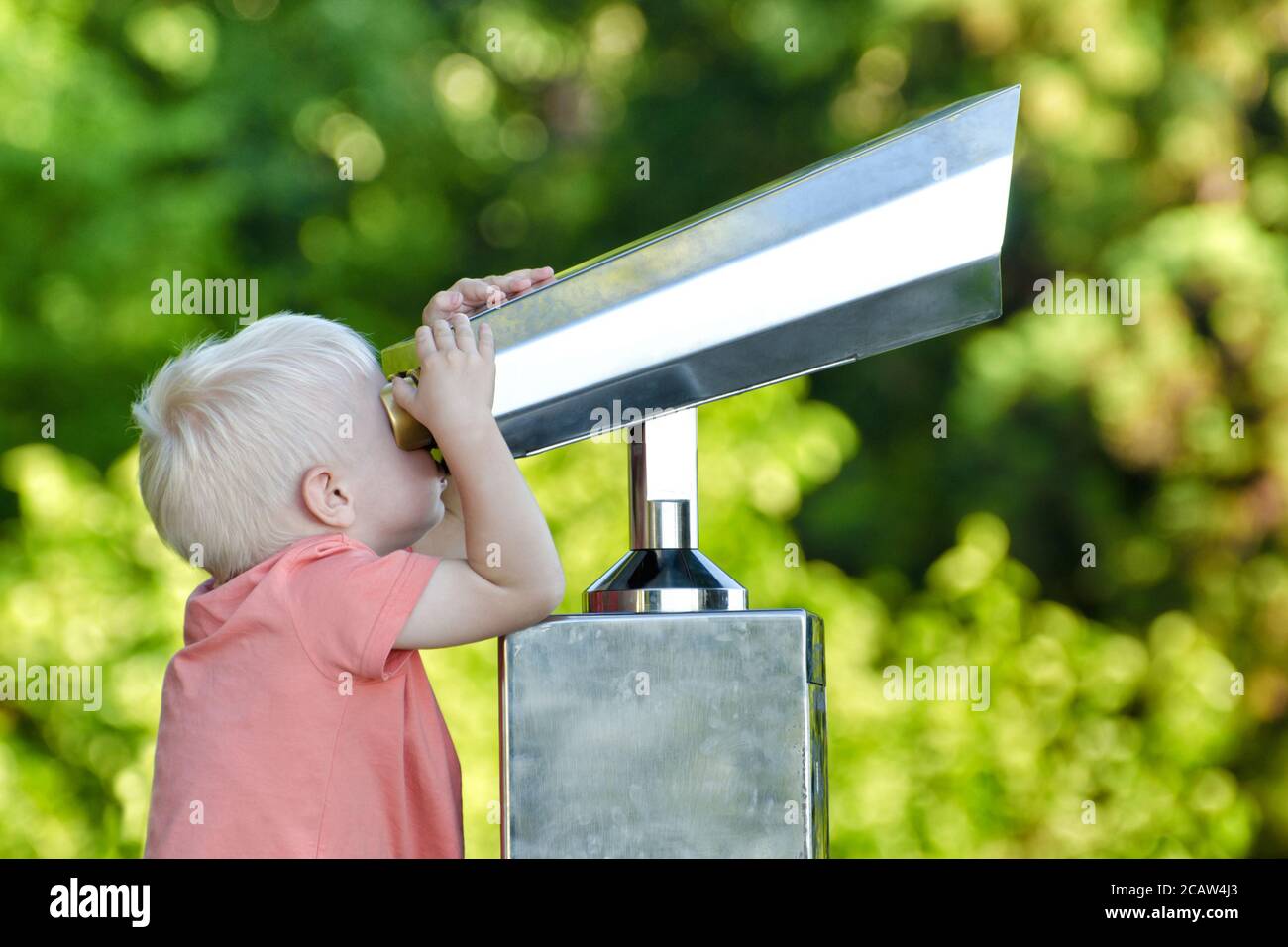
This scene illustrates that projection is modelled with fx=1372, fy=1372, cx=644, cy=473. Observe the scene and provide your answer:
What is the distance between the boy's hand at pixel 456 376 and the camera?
0.81 m

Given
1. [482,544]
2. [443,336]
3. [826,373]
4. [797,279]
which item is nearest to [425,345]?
[443,336]

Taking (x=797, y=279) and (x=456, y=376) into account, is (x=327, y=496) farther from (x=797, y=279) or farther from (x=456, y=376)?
(x=797, y=279)

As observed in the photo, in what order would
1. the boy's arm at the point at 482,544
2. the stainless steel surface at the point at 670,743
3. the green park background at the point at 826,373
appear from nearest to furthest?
the stainless steel surface at the point at 670,743
the boy's arm at the point at 482,544
the green park background at the point at 826,373

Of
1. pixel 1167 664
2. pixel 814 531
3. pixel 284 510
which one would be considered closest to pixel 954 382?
pixel 814 531

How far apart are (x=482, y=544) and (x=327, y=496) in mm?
155

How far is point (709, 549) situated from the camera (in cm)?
220

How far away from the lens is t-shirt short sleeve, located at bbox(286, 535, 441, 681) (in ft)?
2.96

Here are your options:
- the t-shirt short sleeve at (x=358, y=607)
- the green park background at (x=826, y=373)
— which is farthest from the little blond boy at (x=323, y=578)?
the green park background at (x=826, y=373)

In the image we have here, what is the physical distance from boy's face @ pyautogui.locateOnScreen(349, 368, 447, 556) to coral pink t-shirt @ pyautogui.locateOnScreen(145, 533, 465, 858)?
4cm

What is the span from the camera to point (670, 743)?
29.1 inches

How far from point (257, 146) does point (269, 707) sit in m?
3.57

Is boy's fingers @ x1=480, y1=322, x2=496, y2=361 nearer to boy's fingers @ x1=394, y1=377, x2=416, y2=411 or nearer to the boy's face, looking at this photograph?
boy's fingers @ x1=394, y1=377, x2=416, y2=411

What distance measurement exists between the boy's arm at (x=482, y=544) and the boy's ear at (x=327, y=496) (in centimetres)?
10

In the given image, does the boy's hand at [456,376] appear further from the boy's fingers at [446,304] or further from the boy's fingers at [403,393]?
the boy's fingers at [446,304]
